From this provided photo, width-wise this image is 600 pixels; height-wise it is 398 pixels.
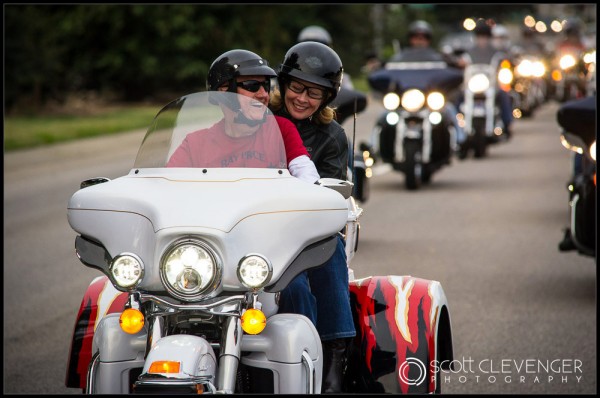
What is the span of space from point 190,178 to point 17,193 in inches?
436

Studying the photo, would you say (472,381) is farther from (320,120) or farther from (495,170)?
(495,170)

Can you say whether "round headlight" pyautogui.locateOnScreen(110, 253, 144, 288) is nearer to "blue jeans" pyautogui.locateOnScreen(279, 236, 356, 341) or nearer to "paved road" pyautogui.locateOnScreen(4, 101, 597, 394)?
"blue jeans" pyautogui.locateOnScreen(279, 236, 356, 341)

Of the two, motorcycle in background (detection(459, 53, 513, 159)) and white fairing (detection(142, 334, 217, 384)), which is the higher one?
motorcycle in background (detection(459, 53, 513, 159))

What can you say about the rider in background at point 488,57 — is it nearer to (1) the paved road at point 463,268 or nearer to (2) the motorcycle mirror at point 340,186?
(1) the paved road at point 463,268

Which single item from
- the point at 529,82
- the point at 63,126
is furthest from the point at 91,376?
the point at 529,82

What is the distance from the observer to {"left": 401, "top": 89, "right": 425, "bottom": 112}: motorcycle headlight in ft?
46.8

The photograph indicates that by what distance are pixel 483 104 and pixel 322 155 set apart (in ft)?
42.9

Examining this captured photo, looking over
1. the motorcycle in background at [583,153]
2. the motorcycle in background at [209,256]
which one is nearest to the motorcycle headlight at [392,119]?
the motorcycle in background at [583,153]

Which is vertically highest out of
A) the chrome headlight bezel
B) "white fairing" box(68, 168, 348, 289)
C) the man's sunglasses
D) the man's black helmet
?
the man's black helmet

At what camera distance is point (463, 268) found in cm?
906

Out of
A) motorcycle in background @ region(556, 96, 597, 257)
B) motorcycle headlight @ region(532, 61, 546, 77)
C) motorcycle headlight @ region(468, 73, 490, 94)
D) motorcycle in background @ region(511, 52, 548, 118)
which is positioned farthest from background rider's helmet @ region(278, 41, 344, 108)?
motorcycle headlight @ region(532, 61, 546, 77)

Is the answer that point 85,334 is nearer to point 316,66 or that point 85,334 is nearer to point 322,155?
point 322,155

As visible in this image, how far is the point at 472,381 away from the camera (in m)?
5.90

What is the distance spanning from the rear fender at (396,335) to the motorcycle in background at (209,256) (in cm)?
58
